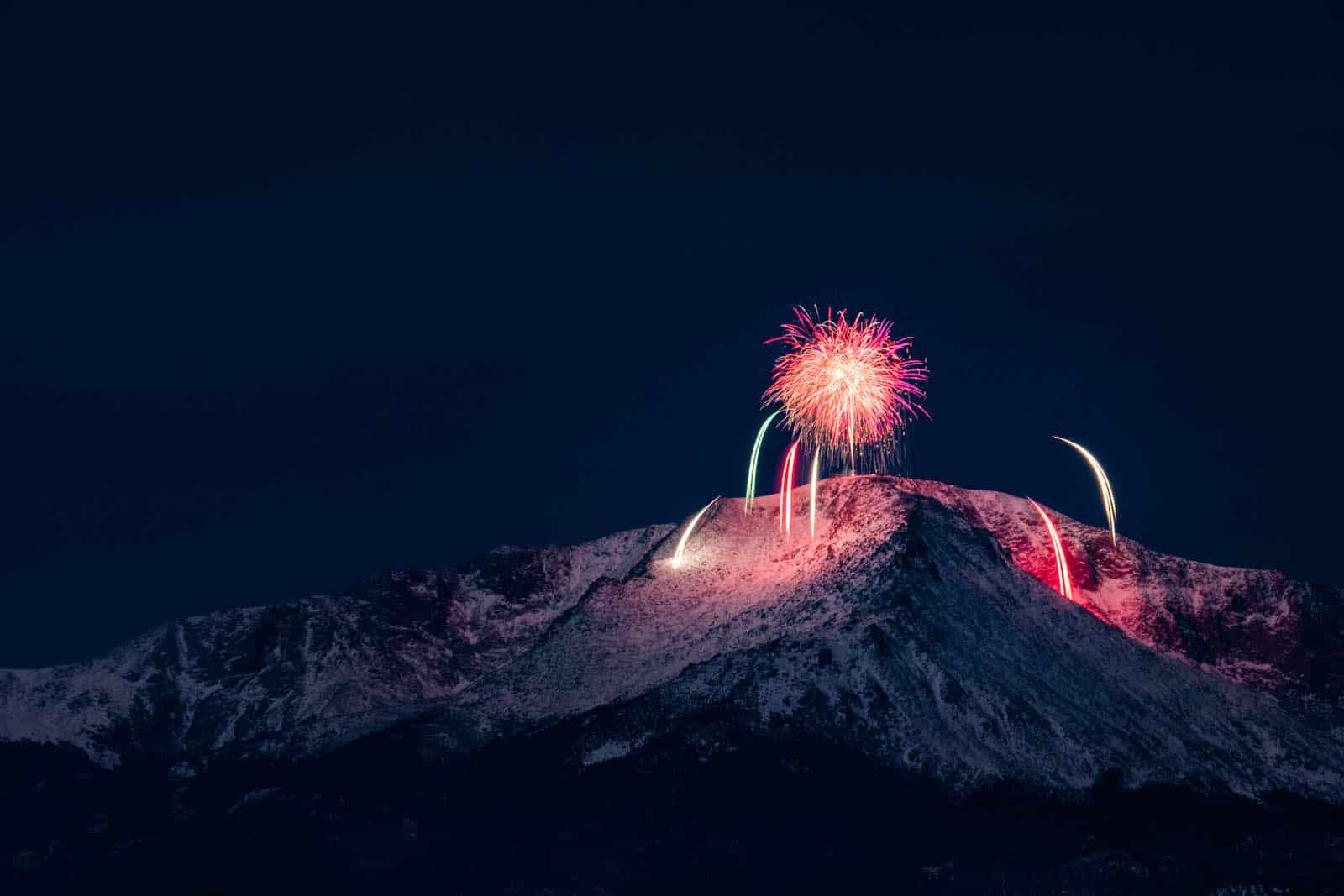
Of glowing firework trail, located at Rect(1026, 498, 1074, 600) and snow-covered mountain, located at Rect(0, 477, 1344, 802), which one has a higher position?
glowing firework trail, located at Rect(1026, 498, 1074, 600)

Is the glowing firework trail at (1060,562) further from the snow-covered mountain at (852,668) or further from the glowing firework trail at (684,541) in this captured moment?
the glowing firework trail at (684,541)

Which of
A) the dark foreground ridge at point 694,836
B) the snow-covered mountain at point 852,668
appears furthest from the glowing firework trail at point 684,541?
the dark foreground ridge at point 694,836

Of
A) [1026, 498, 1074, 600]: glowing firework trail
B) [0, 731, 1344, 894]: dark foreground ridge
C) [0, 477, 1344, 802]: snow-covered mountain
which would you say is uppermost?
[1026, 498, 1074, 600]: glowing firework trail

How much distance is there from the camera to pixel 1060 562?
184500 mm

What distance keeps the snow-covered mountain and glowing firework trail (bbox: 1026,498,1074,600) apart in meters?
1.19

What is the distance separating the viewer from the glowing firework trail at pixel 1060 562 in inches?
7136

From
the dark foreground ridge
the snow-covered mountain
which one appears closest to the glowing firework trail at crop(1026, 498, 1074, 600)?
→ the snow-covered mountain

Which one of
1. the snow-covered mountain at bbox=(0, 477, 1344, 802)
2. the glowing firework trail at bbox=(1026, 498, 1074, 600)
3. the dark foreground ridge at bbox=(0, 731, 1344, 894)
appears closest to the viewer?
the dark foreground ridge at bbox=(0, 731, 1344, 894)

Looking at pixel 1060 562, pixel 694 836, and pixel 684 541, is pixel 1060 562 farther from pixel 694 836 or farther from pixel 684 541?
pixel 694 836

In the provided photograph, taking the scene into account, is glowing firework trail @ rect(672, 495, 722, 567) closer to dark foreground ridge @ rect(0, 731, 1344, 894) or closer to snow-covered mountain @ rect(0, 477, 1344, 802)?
snow-covered mountain @ rect(0, 477, 1344, 802)

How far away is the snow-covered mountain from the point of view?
→ 480 ft

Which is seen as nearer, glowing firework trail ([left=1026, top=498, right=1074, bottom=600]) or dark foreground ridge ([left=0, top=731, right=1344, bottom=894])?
dark foreground ridge ([left=0, top=731, right=1344, bottom=894])

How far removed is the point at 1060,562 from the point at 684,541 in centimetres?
4455

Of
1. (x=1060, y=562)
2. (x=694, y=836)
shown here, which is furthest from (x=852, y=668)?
(x=1060, y=562)
